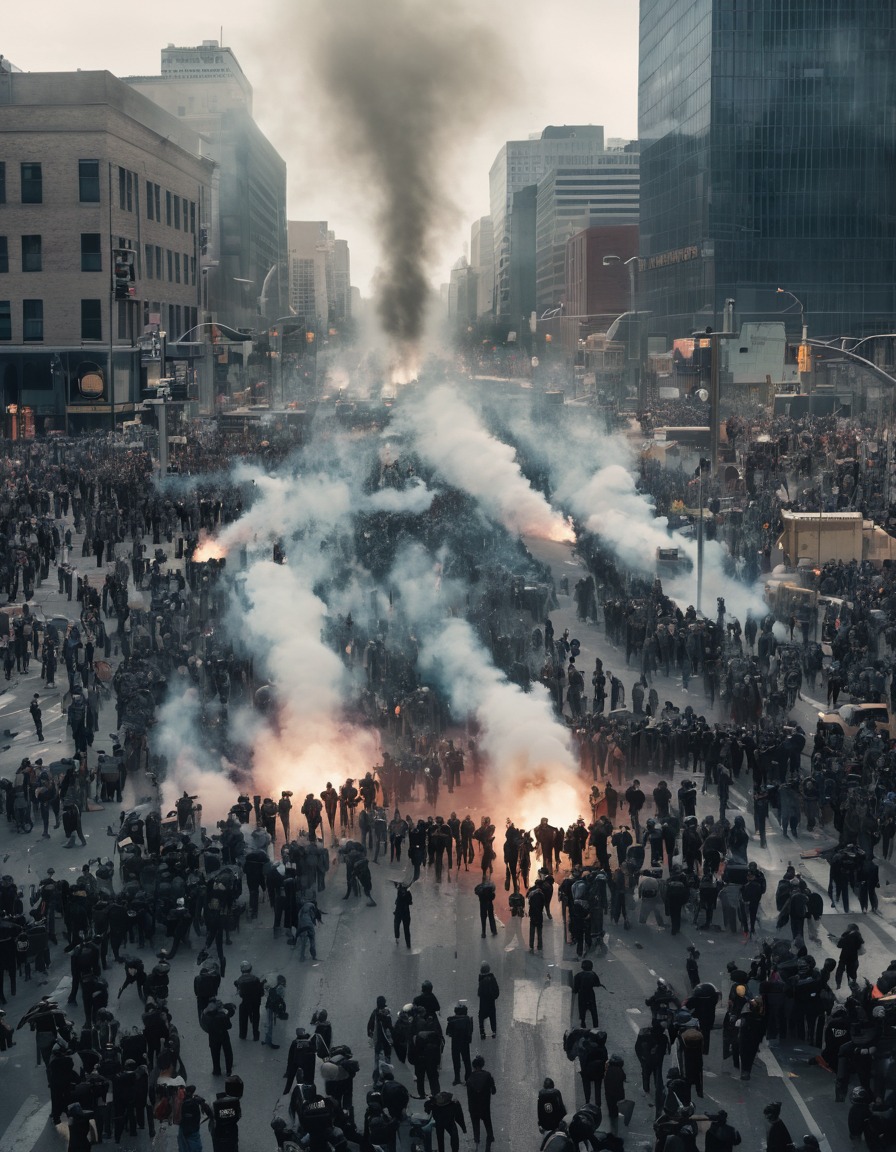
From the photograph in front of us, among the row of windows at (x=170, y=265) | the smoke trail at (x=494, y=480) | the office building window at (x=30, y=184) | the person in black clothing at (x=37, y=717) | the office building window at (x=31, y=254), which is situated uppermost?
the office building window at (x=30, y=184)

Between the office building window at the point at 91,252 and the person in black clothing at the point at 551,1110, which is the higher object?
the office building window at the point at 91,252

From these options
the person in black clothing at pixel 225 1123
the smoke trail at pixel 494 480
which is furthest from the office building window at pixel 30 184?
the person in black clothing at pixel 225 1123

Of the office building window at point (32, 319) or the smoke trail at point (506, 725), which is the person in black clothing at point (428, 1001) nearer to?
the smoke trail at point (506, 725)

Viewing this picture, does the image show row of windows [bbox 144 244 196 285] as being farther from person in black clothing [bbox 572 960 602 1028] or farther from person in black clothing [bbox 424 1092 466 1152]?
person in black clothing [bbox 424 1092 466 1152]

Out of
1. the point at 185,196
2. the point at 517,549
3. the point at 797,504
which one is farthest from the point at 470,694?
the point at 185,196

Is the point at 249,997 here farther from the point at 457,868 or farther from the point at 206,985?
the point at 457,868

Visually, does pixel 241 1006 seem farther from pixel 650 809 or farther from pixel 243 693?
pixel 243 693

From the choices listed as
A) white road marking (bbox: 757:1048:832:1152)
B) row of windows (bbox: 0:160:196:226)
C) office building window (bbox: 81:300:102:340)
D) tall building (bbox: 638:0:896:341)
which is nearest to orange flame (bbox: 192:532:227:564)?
white road marking (bbox: 757:1048:832:1152)

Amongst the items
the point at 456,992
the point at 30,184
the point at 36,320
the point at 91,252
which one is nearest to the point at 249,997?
the point at 456,992
